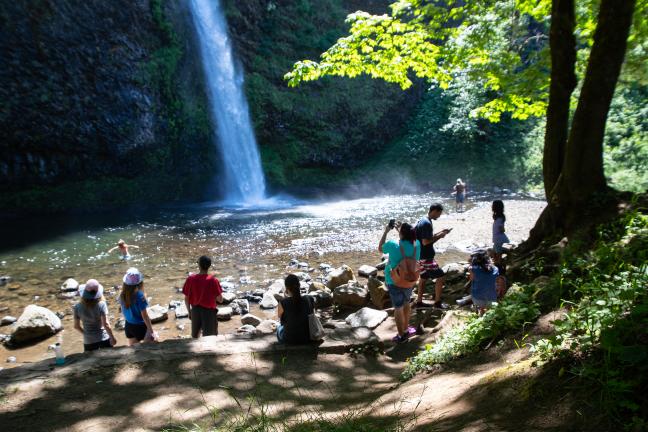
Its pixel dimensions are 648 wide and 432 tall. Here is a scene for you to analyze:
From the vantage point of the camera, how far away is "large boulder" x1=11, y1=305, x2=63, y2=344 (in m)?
7.93

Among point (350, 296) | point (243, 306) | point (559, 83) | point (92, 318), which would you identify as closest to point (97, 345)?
point (92, 318)

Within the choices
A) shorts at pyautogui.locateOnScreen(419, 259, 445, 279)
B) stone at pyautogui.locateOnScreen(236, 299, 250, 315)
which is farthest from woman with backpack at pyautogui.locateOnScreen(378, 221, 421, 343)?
stone at pyautogui.locateOnScreen(236, 299, 250, 315)

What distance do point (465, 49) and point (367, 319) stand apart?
6.41m

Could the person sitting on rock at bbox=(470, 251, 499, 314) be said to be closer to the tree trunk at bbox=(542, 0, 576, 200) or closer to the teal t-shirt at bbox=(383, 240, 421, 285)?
the teal t-shirt at bbox=(383, 240, 421, 285)

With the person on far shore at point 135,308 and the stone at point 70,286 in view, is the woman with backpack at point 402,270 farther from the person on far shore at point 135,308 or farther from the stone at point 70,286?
the stone at point 70,286

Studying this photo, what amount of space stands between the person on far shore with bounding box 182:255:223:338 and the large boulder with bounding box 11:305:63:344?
384 cm

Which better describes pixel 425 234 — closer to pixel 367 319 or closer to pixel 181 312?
pixel 367 319

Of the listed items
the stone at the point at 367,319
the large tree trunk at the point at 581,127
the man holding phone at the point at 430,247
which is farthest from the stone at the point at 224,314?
the large tree trunk at the point at 581,127

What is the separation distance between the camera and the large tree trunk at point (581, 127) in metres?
5.32

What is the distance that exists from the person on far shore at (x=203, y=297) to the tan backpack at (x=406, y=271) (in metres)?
2.67

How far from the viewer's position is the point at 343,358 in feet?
18.0

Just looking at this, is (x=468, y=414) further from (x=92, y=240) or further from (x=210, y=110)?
(x=210, y=110)

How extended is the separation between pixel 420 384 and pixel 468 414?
1.19 m

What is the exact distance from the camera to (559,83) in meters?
6.69
